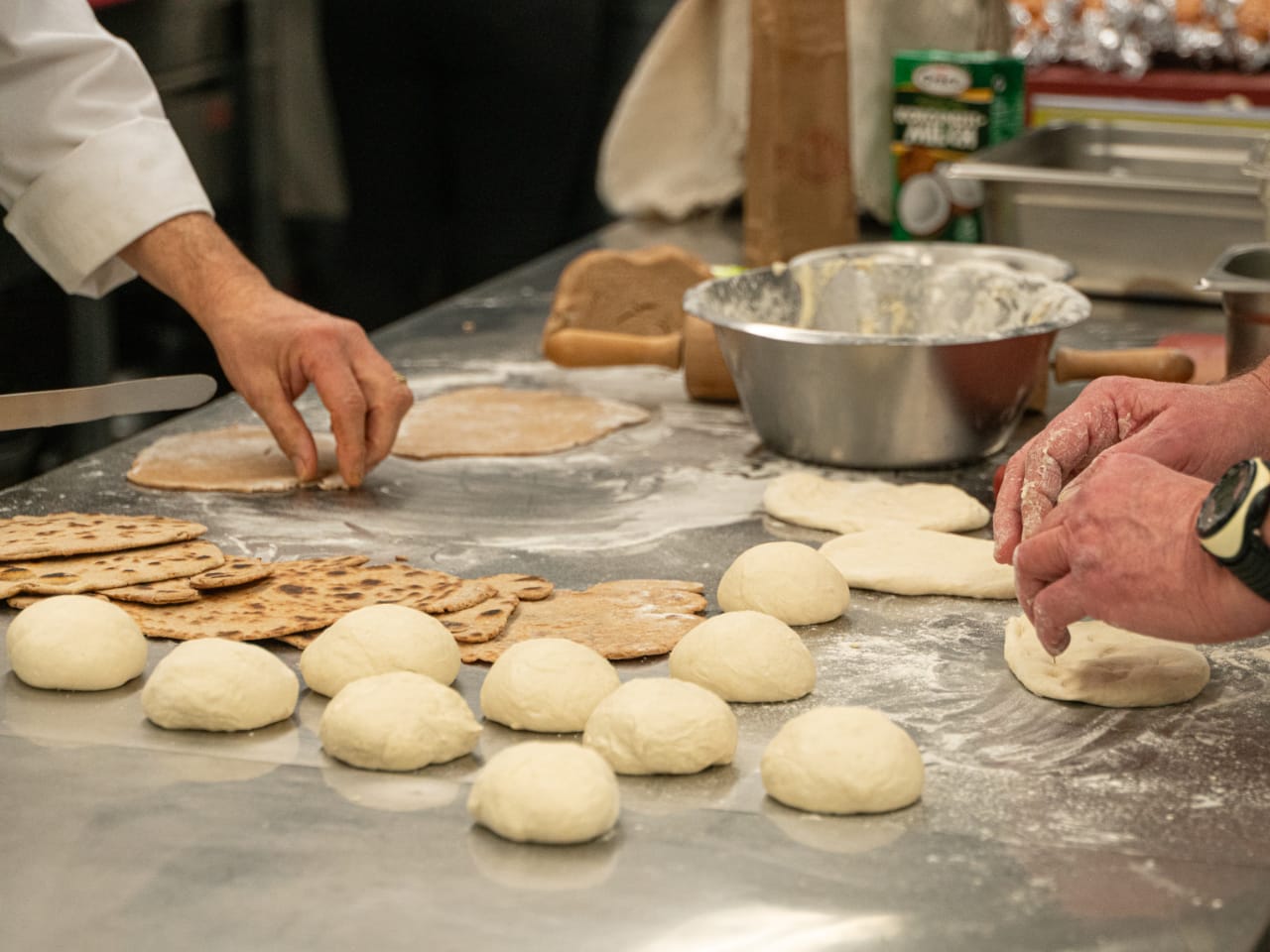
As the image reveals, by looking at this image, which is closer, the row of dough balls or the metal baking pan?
the row of dough balls

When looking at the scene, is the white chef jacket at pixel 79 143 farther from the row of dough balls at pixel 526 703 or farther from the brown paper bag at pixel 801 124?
the brown paper bag at pixel 801 124

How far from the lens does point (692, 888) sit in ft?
3.59

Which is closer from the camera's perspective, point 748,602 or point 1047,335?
point 748,602

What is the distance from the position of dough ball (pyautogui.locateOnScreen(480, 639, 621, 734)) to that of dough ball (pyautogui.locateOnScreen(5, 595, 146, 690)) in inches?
13.2

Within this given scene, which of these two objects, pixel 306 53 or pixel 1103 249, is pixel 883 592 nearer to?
pixel 1103 249

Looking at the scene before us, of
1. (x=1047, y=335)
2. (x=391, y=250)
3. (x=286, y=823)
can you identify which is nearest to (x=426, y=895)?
(x=286, y=823)

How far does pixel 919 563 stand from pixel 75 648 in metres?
0.85

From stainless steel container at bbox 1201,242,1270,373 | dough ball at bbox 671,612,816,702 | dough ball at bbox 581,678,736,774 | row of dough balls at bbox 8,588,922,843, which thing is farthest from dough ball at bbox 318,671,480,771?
stainless steel container at bbox 1201,242,1270,373

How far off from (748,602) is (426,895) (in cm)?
56

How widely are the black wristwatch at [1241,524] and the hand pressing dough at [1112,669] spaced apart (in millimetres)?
208

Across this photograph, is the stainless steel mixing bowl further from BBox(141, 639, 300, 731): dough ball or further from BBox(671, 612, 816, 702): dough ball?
BBox(141, 639, 300, 731): dough ball

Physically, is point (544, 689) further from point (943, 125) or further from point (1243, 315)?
point (943, 125)

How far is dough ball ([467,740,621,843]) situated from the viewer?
1.14 meters

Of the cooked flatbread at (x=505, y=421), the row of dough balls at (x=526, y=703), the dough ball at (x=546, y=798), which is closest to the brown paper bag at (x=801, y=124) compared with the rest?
Result: the cooked flatbread at (x=505, y=421)
